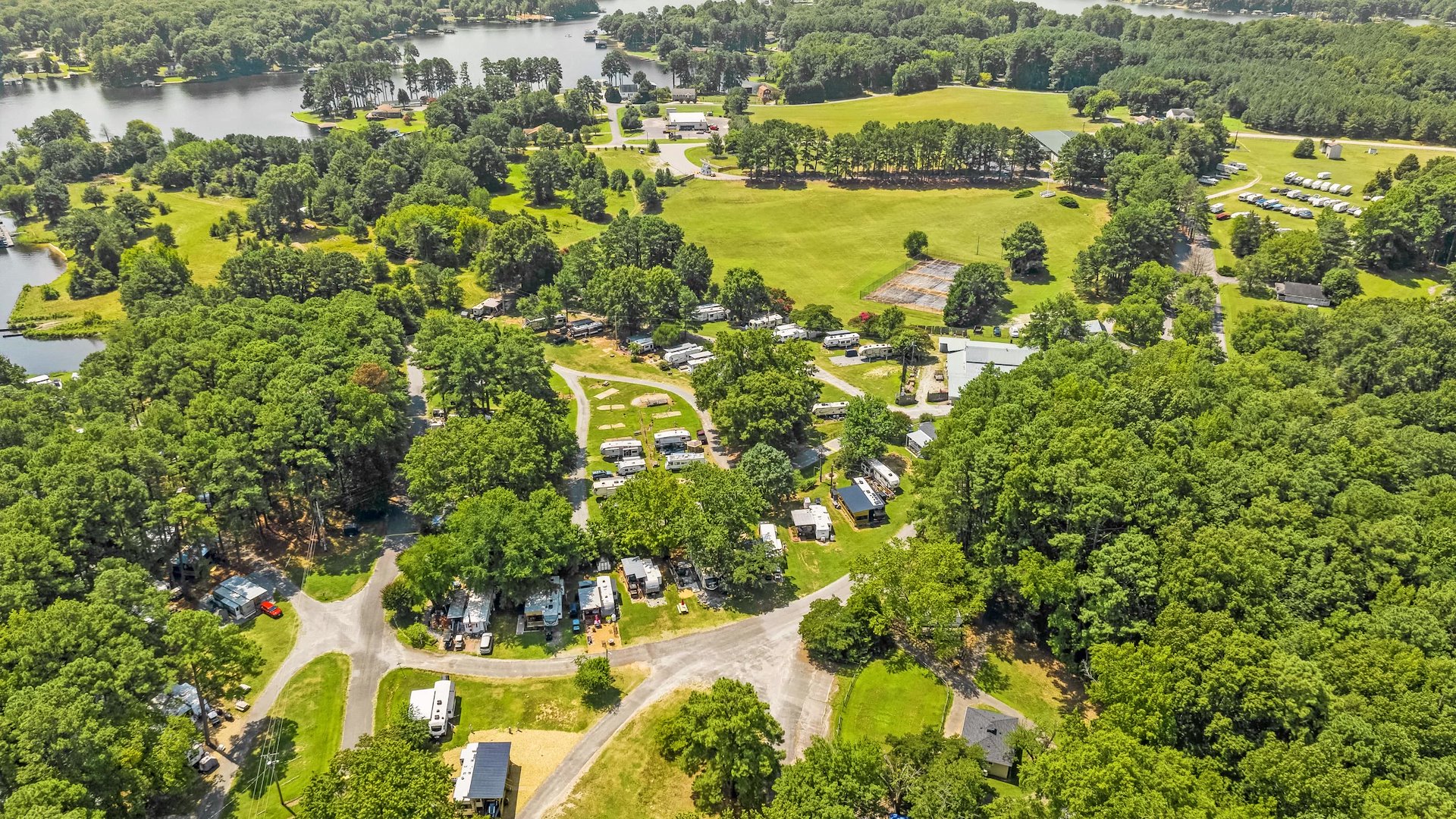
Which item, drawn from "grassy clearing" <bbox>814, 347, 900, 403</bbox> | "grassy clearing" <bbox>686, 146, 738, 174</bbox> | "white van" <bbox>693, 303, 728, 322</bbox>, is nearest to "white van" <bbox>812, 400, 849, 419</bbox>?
"grassy clearing" <bbox>814, 347, 900, 403</bbox>

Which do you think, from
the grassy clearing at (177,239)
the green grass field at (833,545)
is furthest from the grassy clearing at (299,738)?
the grassy clearing at (177,239)

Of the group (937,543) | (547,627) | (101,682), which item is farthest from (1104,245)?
(101,682)

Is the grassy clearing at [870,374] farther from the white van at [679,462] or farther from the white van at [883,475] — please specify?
the white van at [679,462]

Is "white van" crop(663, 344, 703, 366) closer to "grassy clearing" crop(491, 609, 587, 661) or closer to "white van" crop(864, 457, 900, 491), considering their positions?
"white van" crop(864, 457, 900, 491)

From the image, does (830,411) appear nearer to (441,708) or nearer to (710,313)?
(710,313)

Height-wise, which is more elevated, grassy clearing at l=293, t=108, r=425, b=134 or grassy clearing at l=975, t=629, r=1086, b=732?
grassy clearing at l=293, t=108, r=425, b=134

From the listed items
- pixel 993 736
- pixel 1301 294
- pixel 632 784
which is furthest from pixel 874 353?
pixel 632 784
